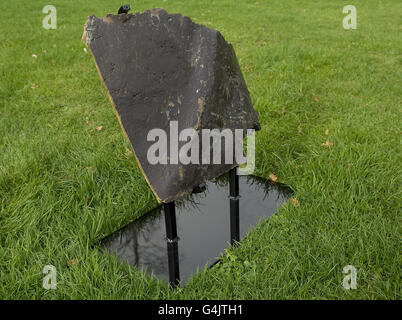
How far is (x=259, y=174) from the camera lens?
355cm

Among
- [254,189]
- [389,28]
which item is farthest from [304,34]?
[254,189]

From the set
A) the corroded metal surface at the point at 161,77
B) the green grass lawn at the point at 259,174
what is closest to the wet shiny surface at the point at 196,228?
the green grass lawn at the point at 259,174

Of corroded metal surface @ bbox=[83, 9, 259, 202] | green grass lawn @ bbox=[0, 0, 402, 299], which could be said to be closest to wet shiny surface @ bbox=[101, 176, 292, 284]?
green grass lawn @ bbox=[0, 0, 402, 299]

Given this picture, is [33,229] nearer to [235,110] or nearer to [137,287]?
[137,287]

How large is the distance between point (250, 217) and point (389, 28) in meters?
6.41

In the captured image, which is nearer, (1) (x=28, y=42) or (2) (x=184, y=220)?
(2) (x=184, y=220)

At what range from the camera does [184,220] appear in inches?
118

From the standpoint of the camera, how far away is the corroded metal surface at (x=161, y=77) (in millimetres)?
1965

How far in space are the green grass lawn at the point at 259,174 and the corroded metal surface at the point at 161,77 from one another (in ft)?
2.54

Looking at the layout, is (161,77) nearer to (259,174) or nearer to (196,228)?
(196,228)

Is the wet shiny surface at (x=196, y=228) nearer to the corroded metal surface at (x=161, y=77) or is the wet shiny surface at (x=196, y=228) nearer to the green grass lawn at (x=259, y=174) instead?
the green grass lawn at (x=259, y=174)

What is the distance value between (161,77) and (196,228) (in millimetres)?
1273

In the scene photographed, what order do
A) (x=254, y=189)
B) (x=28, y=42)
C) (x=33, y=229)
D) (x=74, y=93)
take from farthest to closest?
(x=28, y=42) < (x=74, y=93) < (x=254, y=189) < (x=33, y=229)

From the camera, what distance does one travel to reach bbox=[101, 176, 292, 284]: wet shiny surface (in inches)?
102
